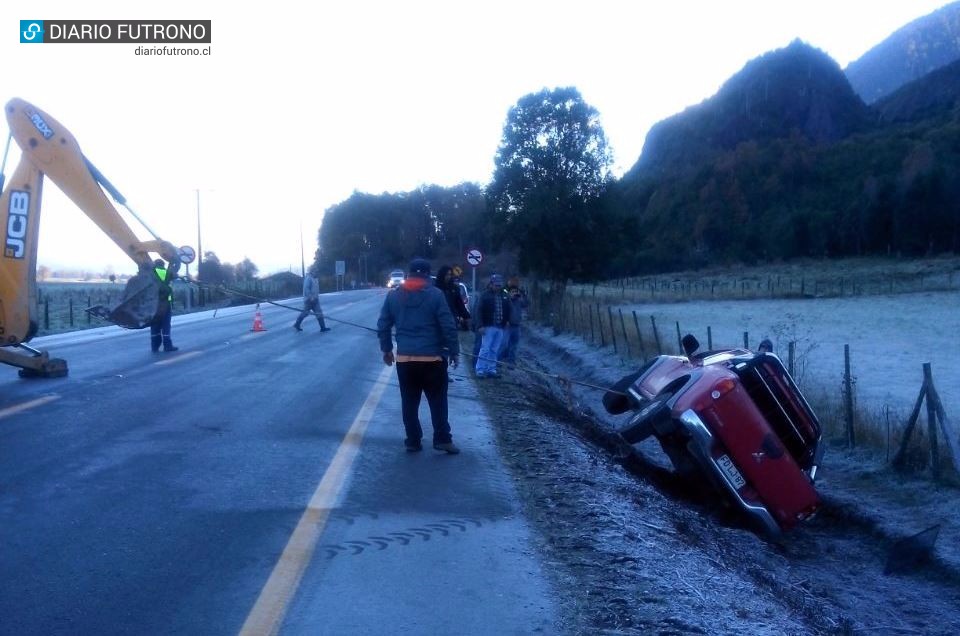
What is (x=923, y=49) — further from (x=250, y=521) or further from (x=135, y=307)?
(x=250, y=521)

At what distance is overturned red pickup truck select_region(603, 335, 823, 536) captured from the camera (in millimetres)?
8625

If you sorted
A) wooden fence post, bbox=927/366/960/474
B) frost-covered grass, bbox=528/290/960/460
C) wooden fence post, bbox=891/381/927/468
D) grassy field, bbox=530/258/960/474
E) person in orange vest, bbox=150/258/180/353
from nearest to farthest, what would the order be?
1. wooden fence post, bbox=927/366/960/474
2. wooden fence post, bbox=891/381/927/468
3. frost-covered grass, bbox=528/290/960/460
4. grassy field, bbox=530/258/960/474
5. person in orange vest, bbox=150/258/180/353

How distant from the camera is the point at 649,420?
9109 millimetres

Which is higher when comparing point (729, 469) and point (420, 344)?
point (420, 344)

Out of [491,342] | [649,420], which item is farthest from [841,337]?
[649,420]

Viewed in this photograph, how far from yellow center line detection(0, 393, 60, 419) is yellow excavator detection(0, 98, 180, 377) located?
65.7 inches

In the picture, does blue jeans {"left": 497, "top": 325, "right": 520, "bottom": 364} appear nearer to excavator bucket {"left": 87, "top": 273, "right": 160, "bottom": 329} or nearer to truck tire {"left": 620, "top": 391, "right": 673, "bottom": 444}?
excavator bucket {"left": 87, "top": 273, "right": 160, "bottom": 329}

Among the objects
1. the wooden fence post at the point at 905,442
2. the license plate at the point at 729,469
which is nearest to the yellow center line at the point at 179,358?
the license plate at the point at 729,469

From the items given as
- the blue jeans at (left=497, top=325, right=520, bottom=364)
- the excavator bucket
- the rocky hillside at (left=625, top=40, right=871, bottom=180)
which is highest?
the rocky hillside at (left=625, top=40, right=871, bottom=180)

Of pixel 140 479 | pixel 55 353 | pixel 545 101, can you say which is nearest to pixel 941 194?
pixel 545 101

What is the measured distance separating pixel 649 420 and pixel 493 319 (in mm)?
7793

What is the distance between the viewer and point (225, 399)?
40.8 ft

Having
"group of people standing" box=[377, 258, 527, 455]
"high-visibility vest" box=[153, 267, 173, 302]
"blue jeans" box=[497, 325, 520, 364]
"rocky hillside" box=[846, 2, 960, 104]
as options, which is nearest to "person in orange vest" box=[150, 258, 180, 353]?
"high-visibility vest" box=[153, 267, 173, 302]

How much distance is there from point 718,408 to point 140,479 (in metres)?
4.83
